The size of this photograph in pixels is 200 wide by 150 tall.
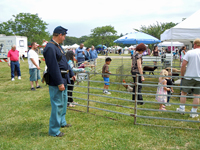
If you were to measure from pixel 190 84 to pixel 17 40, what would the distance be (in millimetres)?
25205

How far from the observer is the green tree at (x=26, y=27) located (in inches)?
1932

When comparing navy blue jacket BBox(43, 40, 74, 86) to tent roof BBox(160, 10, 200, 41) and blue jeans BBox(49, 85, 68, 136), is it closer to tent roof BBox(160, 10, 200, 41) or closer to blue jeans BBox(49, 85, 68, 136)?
blue jeans BBox(49, 85, 68, 136)

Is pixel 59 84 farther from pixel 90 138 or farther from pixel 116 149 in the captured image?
pixel 116 149

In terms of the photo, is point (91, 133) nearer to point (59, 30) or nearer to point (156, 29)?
point (59, 30)

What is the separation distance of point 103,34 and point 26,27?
39683mm

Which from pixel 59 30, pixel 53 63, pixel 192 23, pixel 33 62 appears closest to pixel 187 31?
pixel 192 23

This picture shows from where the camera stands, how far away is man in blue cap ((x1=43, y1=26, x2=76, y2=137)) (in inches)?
140

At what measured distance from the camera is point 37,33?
50.6m

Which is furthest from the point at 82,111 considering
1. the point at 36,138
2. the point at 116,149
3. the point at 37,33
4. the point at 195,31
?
the point at 37,33

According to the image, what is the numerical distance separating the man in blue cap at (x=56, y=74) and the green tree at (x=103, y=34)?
77744 millimetres

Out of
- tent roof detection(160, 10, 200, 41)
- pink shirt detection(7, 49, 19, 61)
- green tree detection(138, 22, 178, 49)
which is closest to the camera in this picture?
tent roof detection(160, 10, 200, 41)

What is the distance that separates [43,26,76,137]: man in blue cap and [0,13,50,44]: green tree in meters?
48.9

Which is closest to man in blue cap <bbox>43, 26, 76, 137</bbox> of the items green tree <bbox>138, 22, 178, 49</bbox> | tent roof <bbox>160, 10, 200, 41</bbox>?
tent roof <bbox>160, 10, 200, 41</bbox>

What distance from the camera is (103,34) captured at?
82.9 m
